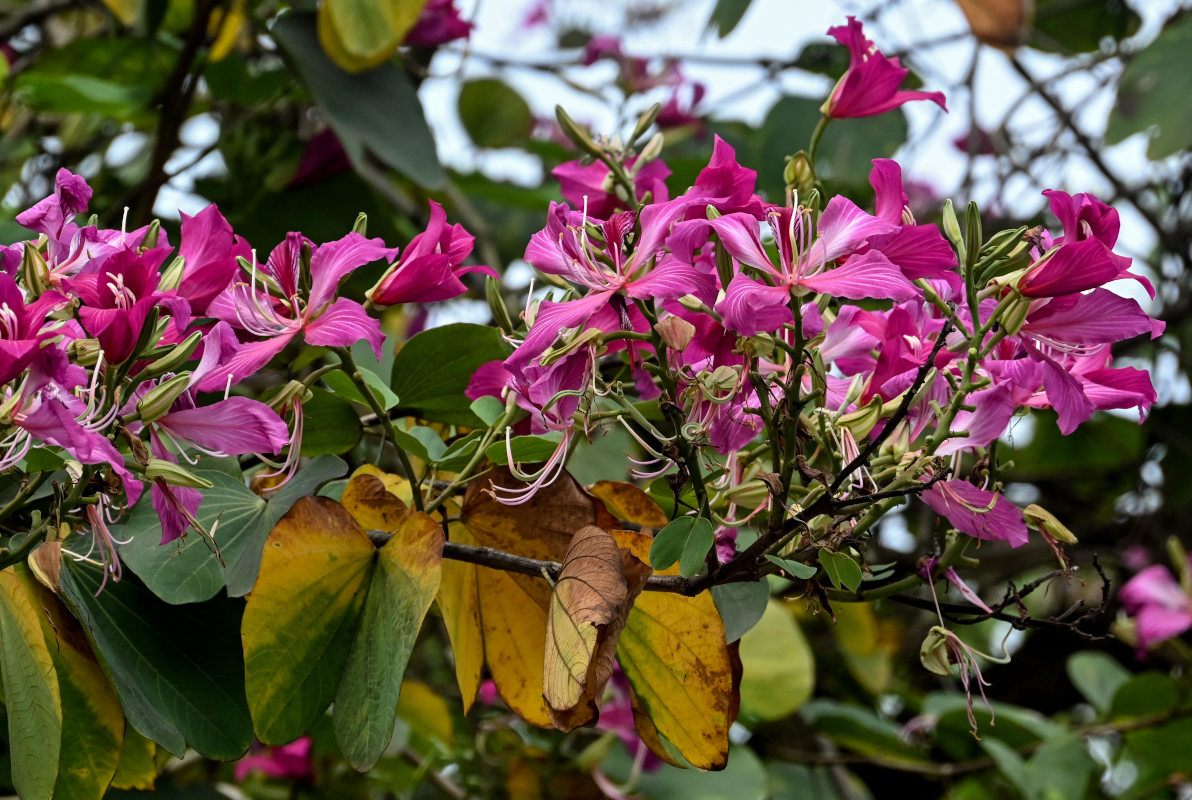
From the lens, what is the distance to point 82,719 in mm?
598

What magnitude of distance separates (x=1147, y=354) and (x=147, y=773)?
81.3 inches

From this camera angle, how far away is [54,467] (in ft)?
1.78

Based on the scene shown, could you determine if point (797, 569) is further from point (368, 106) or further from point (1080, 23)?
point (1080, 23)

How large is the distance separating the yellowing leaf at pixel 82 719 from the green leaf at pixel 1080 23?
1.97 metres

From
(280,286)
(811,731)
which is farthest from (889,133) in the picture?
(280,286)

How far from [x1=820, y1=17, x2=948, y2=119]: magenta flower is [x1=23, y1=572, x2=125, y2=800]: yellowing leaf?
554 mm

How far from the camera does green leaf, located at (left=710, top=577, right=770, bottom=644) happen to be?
64 cm

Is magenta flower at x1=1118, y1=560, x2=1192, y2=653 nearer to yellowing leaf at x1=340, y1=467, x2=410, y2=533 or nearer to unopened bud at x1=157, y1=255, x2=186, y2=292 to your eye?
yellowing leaf at x1=340, y1=467, x2=410, y2=533

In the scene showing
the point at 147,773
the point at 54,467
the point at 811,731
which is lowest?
the point at 811,731

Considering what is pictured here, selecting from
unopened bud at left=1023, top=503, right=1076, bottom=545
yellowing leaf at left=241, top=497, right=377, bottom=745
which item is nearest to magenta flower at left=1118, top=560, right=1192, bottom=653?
unopened bud at left=1023, top=503, right=1076, bottom=545

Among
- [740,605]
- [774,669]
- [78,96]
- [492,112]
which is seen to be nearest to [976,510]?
[740,605]

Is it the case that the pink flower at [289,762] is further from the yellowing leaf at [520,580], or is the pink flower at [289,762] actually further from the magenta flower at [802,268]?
the magenta flower at [802,268]

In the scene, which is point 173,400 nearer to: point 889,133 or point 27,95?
point 27,95

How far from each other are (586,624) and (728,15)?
1151 mm
